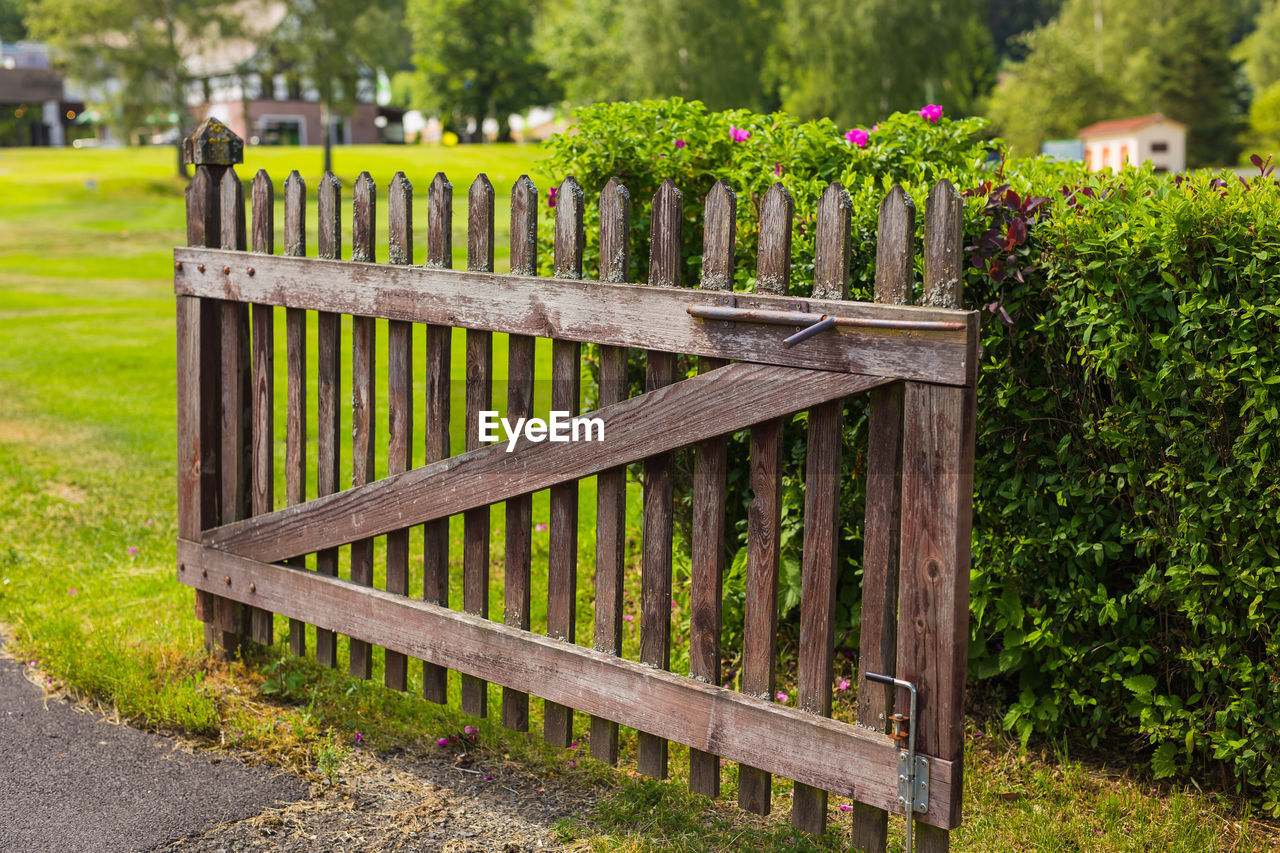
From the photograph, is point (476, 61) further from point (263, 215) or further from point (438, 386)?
point (438, 386)

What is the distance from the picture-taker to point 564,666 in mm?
3316

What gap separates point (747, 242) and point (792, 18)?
48.4 m

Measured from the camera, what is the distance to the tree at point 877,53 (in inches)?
1893

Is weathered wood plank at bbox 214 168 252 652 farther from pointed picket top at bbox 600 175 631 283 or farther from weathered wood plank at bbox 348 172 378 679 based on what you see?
pointed picket top at bbox 600 175 631 283

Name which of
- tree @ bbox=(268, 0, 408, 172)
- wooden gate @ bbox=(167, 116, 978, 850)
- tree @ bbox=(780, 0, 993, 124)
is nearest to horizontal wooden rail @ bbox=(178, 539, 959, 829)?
wooden gate @ bbox=(167, 116, 978, 850)

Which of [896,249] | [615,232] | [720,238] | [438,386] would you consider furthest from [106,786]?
[896,249]

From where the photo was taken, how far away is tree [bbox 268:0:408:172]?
145 feet

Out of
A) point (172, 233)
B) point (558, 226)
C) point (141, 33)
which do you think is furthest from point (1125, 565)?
point (141, 33)

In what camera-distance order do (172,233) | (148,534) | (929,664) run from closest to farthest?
(929,664) < (148,534) < (172,233)

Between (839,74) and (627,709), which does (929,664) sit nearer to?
(627,709)

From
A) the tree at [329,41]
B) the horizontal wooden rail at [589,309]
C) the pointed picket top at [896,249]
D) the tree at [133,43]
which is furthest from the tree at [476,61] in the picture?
the pointed picket top at [896,249]

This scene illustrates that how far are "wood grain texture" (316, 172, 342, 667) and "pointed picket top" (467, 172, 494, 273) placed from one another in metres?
0.62

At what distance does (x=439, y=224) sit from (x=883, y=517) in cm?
164

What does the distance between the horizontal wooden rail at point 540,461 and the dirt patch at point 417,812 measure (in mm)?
795
